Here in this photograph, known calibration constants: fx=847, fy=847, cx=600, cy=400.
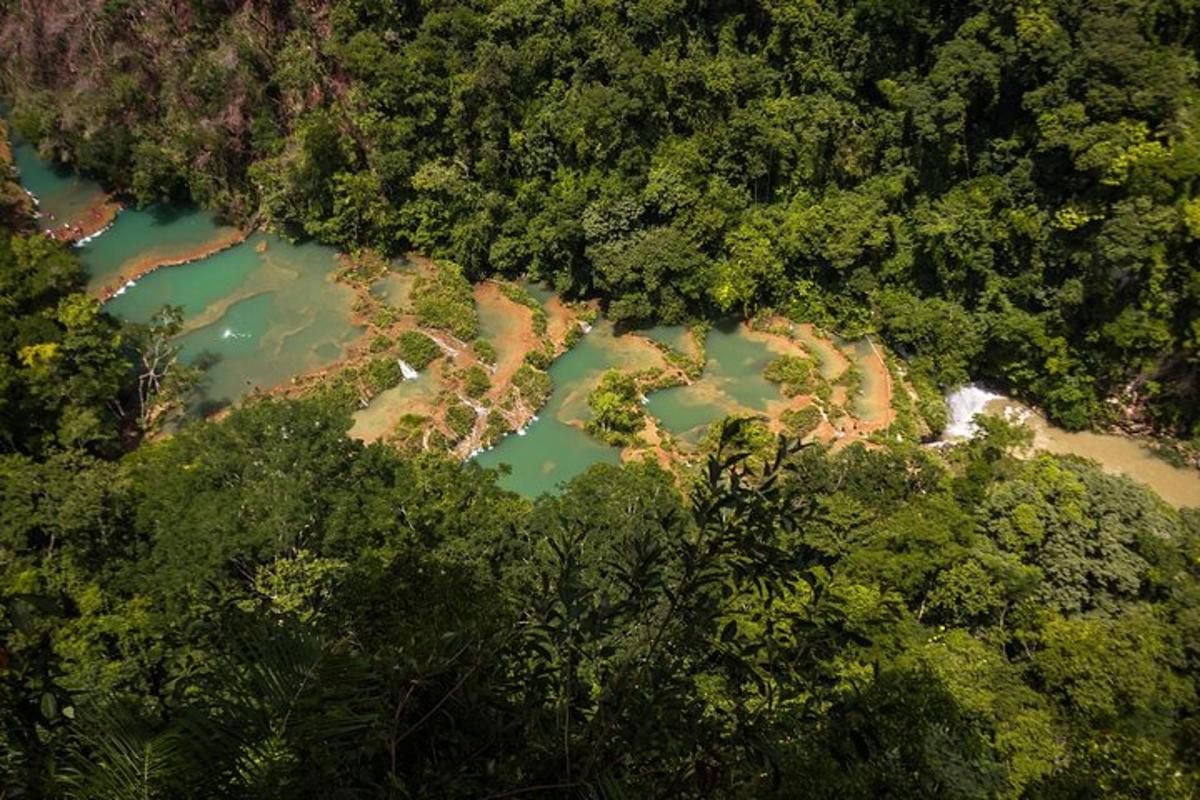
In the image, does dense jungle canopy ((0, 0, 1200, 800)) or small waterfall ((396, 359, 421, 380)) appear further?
small waterfall ((396, 359, 421, 380))

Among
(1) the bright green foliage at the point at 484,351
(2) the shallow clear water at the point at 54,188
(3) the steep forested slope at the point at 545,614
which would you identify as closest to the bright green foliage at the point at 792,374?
(3) the steep forested slope at the point at 545,614

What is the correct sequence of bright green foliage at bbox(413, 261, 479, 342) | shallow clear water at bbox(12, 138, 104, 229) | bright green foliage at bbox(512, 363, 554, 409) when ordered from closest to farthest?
bright green foliage at bbox(512, 363, 554, 409) → bright green foliage at bbox(413, 261, 479, 342) → shallow clear water at bbox(12, 138, 104, 229)

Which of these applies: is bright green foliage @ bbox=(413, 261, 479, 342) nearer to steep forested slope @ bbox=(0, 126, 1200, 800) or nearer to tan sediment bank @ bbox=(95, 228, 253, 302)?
steep forested slope @ bbox=(0, 126, 1200, 800)

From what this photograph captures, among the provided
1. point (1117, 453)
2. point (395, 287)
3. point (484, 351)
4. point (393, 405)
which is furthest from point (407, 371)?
point (1117, 453)

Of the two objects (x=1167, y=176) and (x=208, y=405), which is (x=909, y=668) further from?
(x=208, y=405)

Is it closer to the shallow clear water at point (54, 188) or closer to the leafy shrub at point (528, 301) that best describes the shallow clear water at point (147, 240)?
the shallow clear water at point (54, 188)

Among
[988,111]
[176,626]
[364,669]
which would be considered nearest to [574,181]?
[988,111]

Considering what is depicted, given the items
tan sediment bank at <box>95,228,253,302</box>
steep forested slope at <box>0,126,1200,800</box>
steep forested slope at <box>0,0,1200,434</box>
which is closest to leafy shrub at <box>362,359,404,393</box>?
steep forested slope at <box>0,0,1200,434</box>
